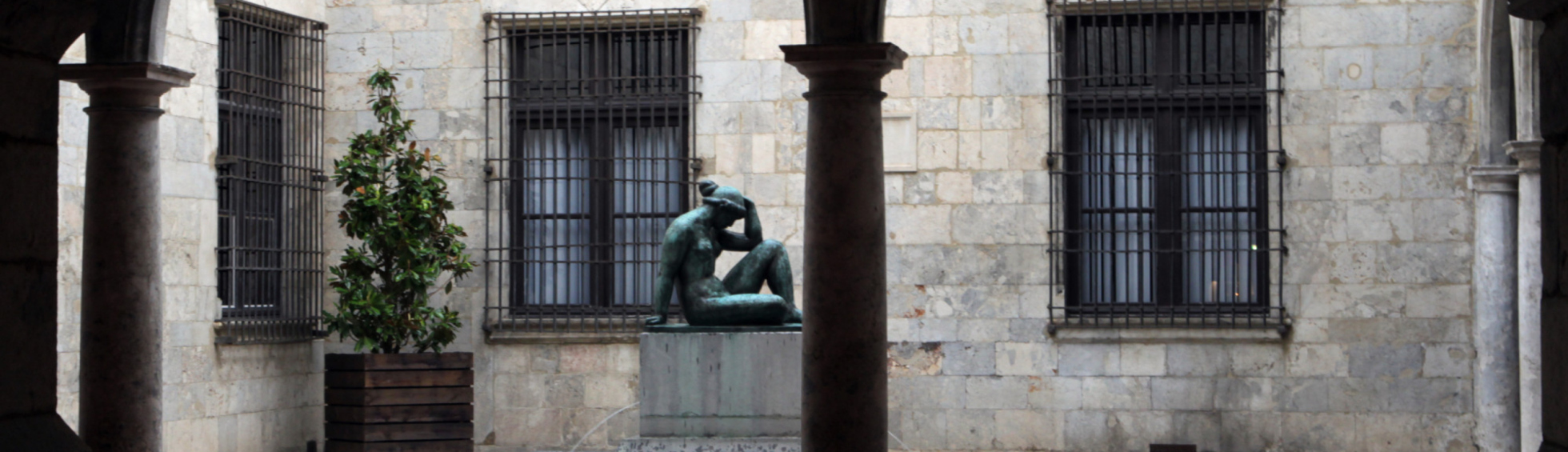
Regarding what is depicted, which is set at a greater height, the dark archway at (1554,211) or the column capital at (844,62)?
the column capital at (844,62)

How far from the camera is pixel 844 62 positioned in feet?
20.9

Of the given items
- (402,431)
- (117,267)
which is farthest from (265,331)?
(117,267)

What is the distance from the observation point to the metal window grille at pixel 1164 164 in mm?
11414

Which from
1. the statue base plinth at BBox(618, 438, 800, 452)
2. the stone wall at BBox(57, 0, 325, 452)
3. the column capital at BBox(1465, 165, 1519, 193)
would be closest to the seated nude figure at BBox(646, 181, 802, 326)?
the statue base plinth at BBox(618, 438, 800, 452)

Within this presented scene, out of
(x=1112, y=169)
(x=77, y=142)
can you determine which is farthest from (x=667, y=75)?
(x=77, y=142)

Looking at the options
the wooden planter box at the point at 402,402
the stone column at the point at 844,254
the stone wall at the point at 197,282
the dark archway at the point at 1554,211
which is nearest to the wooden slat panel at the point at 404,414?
the wooden planter box at the point at 402,402

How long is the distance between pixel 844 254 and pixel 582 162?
6161mm

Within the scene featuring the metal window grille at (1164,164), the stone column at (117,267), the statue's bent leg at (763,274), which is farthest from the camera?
the metal window grille at (1164,164)

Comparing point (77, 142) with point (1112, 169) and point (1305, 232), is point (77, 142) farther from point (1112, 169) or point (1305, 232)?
point (1305, 232)

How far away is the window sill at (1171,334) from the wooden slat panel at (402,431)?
4212 mm

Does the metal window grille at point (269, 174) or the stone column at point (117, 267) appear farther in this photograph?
the metal window grille at point (269, 174)

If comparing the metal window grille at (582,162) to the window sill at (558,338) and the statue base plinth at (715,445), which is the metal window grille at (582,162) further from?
the statue base plinth at (715,445)

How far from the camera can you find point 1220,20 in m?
11.5

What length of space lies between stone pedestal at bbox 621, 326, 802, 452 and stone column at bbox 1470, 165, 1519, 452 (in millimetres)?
5408
